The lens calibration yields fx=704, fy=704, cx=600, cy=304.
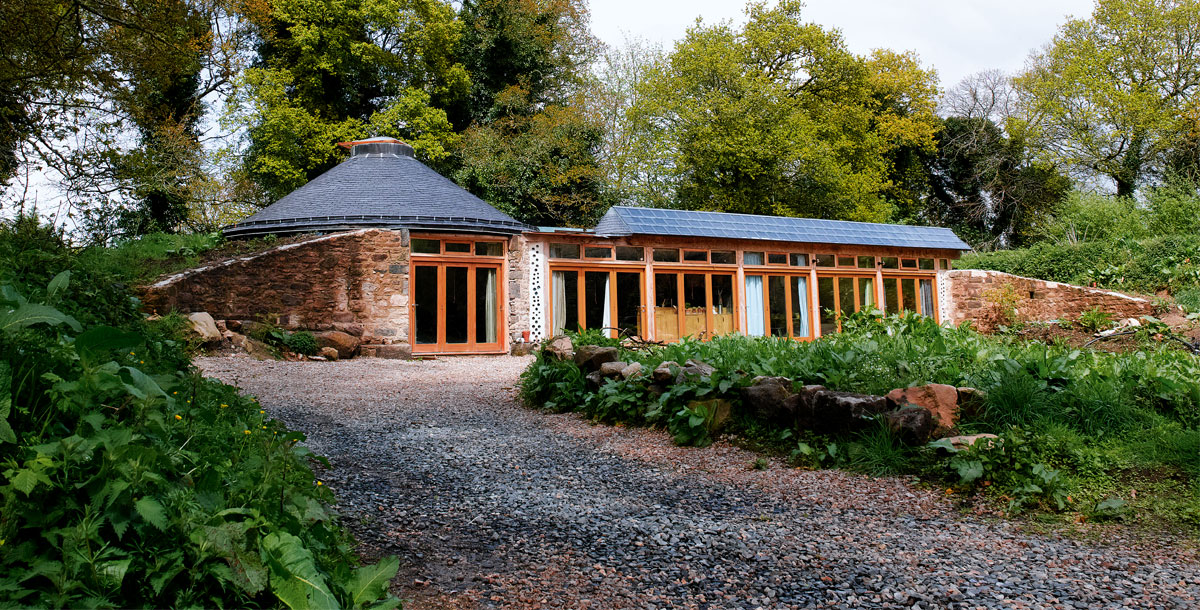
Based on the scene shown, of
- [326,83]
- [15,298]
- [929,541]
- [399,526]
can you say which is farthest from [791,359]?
[326,83]

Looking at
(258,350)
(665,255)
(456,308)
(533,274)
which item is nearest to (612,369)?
(258,350)

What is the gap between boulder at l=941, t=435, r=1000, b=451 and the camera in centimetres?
393

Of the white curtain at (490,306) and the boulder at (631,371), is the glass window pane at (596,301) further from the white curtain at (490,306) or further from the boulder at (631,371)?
the boulder at (631,371)

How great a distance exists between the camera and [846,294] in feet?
58.3

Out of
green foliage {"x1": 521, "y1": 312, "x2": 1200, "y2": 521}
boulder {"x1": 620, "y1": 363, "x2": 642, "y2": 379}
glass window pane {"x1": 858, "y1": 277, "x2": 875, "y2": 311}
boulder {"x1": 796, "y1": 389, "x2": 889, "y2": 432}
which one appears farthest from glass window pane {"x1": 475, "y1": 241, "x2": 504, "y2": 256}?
boulder {"x1": 796, "y1": 389, "x2": 889, "y2": 432}

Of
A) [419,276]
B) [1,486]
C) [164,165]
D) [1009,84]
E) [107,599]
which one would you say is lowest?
[107,599]

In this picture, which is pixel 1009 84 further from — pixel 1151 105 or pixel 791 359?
pixel 791 359

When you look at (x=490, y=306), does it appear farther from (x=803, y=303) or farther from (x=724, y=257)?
(x=803, y=303)

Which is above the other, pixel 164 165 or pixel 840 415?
pixel 164 165

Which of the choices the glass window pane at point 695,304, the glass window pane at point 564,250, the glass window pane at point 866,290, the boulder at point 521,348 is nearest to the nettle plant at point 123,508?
the boulder at point 521,348

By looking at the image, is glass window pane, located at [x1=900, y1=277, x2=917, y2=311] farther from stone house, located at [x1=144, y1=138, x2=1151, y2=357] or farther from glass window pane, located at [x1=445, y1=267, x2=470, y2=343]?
glass window pane, located at [x1=445, y1=267, x2=470, y2=343]

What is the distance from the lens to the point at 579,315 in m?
14.7

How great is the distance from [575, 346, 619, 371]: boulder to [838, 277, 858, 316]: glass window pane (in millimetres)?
12003

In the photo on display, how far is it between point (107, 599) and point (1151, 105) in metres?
31.2
